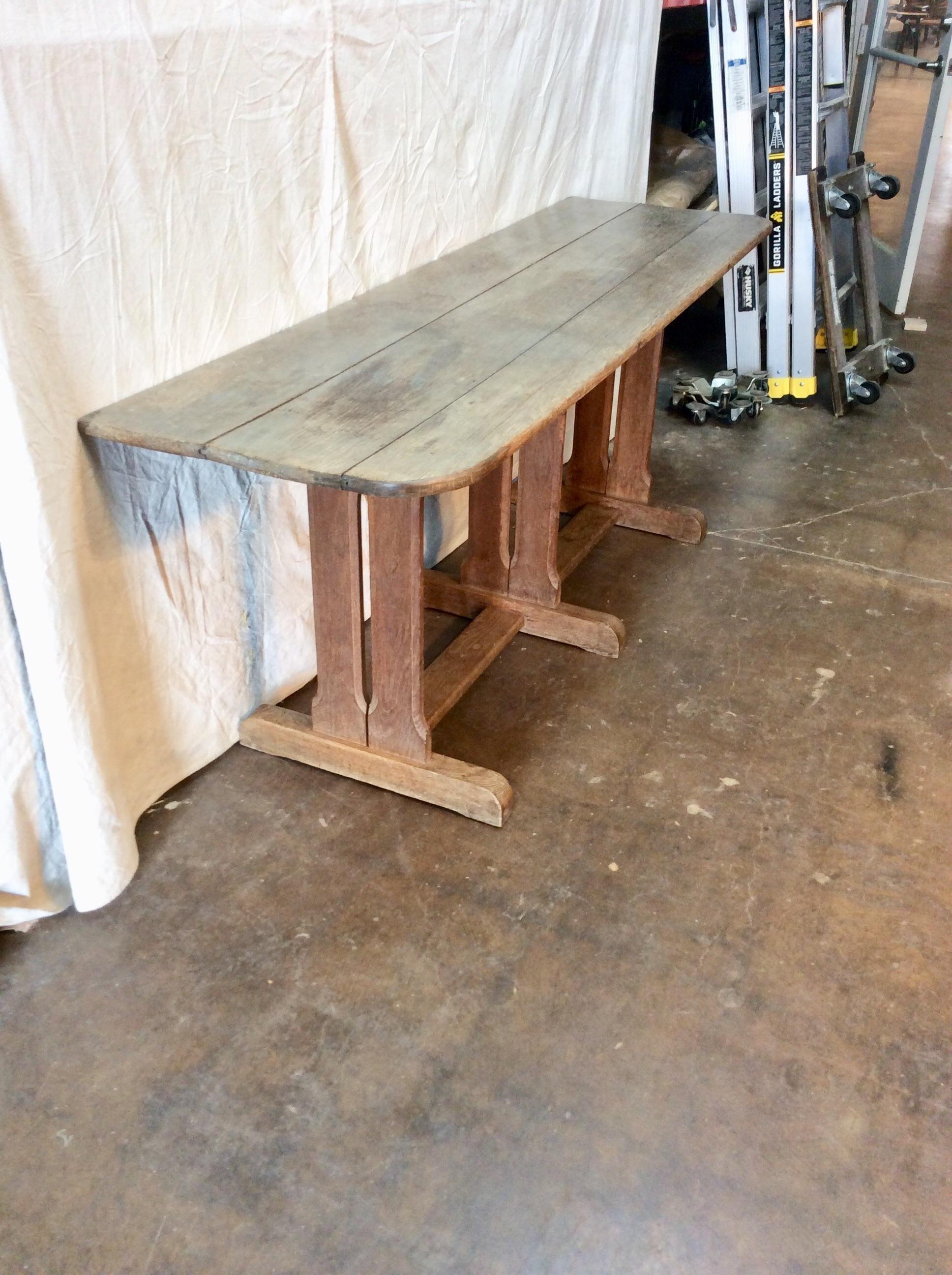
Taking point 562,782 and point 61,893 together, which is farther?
point 562,782

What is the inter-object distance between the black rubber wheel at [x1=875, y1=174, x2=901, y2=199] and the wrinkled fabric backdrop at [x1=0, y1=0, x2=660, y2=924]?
178 centimetres

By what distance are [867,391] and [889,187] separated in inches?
27.5

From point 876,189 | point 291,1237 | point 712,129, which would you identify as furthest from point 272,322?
point 712,129

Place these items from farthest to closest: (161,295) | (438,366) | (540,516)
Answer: (540,516), (438,366), (161,295)

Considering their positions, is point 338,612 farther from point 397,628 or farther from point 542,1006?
point 542,1006

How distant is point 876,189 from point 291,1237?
12.2ft

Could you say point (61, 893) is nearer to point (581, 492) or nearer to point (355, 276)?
point (355, 276)

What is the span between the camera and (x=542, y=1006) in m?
1.68

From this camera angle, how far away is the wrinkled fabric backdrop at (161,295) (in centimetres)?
153

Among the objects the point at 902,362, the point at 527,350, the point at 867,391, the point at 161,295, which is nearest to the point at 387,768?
the point at 527,350

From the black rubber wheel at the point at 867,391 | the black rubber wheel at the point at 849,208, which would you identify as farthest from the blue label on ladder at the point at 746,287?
the black rubber wheel at the point at 867,391

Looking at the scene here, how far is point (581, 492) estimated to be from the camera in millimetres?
3090

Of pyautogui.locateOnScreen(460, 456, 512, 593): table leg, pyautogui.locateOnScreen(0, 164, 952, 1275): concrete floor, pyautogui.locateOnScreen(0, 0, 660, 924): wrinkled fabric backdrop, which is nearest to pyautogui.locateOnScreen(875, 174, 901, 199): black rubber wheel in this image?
pyautogui.locateOnScreen(0, 0, 660, 924): wrinkled fabric backdrop

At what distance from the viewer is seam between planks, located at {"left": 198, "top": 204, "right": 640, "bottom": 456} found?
→ 5.35 ft
